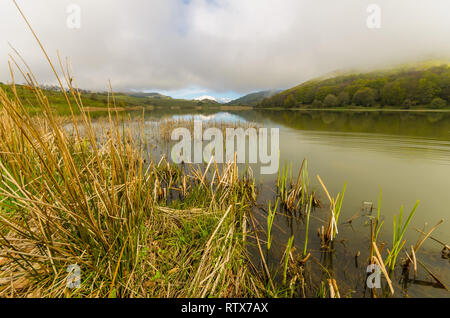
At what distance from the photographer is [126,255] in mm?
2516

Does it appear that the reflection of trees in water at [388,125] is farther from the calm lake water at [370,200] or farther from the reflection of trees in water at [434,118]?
the calm lake water at [370,200]

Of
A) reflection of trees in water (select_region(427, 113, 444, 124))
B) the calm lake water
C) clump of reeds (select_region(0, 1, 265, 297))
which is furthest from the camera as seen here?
reflection of trees in water (select_region(427, 113, 444, 124))

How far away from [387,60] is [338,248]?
19630 centimetres

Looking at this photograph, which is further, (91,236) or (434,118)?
(434,118)

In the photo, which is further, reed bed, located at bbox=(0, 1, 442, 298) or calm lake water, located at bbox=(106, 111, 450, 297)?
A: calm lake water, located at bbox=(106, 111, 450, 297)

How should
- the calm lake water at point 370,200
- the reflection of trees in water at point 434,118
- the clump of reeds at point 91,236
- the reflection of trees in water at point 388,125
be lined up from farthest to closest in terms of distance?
the reflection of trees in water at point 434,118 < the reflection of trees in water at point 388,125 < the calm lake water at point 370,200 < the clump of reeds at point 91,236

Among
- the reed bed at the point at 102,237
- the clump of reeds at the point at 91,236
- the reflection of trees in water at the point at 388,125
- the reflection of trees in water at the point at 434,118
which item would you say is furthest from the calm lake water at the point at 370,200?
the reflection of trees in water at the point at 434,118

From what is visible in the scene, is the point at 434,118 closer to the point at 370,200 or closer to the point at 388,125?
the point at 388,125

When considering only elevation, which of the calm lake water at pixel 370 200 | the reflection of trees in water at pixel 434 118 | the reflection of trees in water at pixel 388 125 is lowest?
the calm lake water at pixel 370 200

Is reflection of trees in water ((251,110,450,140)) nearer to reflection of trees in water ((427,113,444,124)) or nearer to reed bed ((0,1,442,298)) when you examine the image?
reflection of trees in water ((427,113,444,124))

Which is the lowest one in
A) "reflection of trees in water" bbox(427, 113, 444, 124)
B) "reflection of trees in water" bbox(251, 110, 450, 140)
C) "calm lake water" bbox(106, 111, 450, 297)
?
"calm lake water" bbox(106, 111, 450, 297)

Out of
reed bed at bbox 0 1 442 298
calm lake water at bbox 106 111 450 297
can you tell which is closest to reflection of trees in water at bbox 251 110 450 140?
calm lake water at bbox 106 111 450 297

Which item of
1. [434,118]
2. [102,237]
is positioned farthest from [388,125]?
[102,237]
